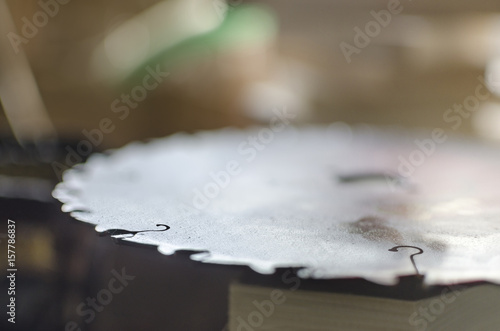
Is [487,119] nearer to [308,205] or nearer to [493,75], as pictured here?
[493,75]

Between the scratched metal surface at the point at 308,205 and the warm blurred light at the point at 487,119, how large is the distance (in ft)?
2.75

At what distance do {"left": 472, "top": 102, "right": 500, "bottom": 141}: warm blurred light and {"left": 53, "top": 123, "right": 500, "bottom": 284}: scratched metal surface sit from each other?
2.75 feet

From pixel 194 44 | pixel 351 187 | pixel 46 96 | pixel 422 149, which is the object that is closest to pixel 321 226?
pixel 351 187

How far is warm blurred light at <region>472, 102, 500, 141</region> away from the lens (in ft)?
5.37

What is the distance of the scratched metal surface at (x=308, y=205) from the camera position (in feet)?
1.24

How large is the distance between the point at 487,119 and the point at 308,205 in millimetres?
1320

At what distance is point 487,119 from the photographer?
5.52ft

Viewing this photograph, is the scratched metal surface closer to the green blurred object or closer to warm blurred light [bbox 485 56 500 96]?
the green blurred object

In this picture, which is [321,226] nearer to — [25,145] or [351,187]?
[351,187]

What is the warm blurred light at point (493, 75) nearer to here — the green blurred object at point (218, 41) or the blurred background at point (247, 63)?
the blurred background at point (247, 63)

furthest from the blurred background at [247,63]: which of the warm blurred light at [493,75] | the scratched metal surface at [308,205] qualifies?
the scratched metal surface at [308,205]

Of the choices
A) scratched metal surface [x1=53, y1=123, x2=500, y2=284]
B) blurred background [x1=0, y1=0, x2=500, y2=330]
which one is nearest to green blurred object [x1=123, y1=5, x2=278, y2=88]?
blurred background [x1=0, y1=0, x2=500, y2=330]

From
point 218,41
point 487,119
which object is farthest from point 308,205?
point 487,119

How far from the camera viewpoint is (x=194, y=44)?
155 cm
